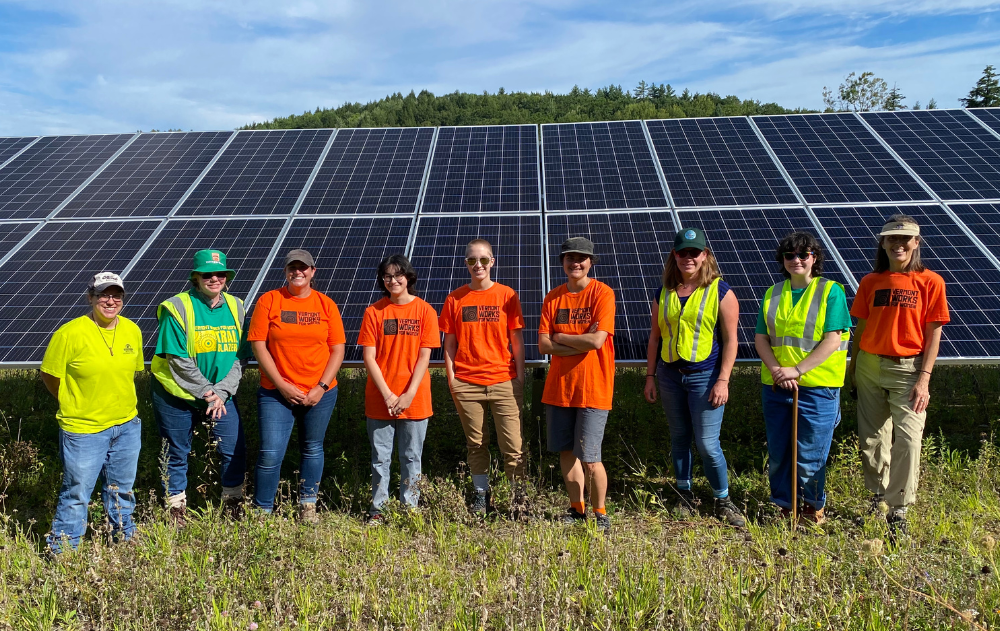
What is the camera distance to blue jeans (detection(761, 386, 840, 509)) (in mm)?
5023

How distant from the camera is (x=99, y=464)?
471 centimetres

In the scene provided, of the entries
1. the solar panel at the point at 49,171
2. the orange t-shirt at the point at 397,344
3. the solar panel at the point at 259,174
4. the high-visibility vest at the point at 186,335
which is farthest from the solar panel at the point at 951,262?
the solar panel at the point at 49,171

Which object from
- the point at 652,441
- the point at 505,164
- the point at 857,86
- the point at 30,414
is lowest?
the point at 30,414

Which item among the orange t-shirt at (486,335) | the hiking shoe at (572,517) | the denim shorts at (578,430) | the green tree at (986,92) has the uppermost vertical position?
the green tree at (986,92)

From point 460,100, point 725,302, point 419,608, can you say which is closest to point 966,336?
point 725,302

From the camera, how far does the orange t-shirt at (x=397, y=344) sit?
17.6 ft

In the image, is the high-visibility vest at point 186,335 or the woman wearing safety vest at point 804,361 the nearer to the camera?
the woman wearing safety vest at point 804,361

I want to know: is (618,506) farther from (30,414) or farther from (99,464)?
(30,414)

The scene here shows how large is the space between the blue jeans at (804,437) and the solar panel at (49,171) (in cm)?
987

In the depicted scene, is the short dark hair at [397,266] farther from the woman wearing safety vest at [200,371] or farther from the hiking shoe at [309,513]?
the hiking shoe at [309,513]

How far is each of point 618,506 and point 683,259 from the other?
250 centimetres

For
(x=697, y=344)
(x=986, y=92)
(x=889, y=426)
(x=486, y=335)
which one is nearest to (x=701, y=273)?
(x=697, y=344)

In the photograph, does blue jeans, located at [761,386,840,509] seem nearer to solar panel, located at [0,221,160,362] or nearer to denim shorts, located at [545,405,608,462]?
denim shorts, located at [545,405,608,462]

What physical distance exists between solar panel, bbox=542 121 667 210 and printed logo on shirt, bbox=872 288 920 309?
3.78 m
